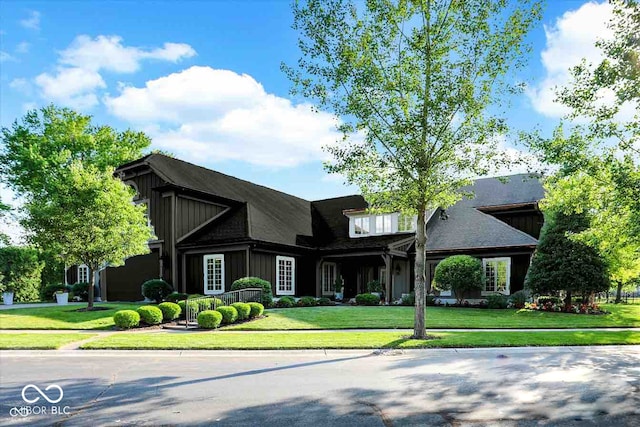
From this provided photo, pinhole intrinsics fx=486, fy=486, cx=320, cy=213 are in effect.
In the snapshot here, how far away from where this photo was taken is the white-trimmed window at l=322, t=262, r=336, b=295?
1156 inches

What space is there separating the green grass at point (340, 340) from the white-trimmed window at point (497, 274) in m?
9.67

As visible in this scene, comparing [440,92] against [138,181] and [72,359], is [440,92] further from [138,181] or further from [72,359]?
[138,181]

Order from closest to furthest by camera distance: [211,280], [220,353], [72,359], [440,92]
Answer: [72,359] < [220,353] < [440,92] < [211,280]

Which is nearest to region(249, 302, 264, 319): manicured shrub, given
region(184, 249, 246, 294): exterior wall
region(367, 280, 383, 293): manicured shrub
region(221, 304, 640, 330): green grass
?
region(221, 304, 640, 330): green grass

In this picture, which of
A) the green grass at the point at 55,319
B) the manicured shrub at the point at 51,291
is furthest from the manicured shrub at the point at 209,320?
the manicured shrub at the point at 51,291

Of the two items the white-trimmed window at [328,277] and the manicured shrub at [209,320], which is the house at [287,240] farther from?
the manicured shrub at [209,320]

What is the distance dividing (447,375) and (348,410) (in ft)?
10.2

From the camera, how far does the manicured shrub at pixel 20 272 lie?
27.9 m

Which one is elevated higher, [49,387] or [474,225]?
[474,225]

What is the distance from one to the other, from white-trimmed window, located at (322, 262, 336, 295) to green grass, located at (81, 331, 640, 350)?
47.0 ft

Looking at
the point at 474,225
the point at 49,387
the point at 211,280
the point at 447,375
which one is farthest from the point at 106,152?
the point at 447,375

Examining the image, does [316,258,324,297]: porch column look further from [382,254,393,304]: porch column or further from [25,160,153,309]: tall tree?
[25,160,153,309]: tall tree

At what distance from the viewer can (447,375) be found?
9234mm

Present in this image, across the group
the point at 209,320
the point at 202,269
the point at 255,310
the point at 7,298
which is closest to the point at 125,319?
the point at 209,320
